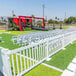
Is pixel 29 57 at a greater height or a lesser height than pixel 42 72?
greater

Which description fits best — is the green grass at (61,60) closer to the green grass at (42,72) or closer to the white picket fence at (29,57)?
the white picket fence at (29,57)

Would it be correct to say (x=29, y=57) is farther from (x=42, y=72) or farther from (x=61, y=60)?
(x=61, y=60)

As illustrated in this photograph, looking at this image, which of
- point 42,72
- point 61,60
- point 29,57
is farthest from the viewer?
point 29,57

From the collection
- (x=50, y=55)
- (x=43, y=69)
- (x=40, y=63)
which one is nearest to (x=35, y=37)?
(x=50, y=55)

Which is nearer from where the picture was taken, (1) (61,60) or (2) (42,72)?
(2) (42,72)

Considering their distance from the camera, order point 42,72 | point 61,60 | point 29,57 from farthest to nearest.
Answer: point 29,57
point 61,60
point 42,72

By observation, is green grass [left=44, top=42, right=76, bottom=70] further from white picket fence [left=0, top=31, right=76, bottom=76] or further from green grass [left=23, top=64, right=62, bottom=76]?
green grass [left=23, top=64, right=62, bottom=76]

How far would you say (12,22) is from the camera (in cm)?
2123

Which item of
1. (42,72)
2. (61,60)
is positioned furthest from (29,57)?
(61,60)

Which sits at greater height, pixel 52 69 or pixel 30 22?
pixel 30 22

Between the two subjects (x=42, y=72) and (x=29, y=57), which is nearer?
(x=42, y=72)

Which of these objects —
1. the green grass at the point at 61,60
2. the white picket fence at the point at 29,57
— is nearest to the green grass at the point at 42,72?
the white picket fence at the point at 29,57

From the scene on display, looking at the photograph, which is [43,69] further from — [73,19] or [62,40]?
[73,19]

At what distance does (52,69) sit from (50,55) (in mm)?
1103
